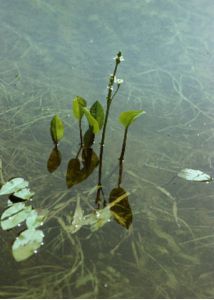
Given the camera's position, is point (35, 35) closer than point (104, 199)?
No

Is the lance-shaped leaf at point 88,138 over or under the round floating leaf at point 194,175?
over

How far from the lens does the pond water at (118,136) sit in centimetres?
117

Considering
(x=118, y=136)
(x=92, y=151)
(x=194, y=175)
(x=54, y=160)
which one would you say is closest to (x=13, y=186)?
(x=54, y=160)

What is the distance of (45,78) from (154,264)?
0.83 metres

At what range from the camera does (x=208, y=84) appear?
1.83 meters

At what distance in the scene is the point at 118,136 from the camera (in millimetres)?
1562

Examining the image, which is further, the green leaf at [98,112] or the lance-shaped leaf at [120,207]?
the green leaf at [98,112]

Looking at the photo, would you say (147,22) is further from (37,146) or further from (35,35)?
(37,146)

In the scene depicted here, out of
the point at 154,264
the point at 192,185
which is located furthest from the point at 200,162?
the point at 154,264

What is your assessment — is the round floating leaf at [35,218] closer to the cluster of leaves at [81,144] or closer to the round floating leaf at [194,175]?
the cluster of leaves at [81,144]

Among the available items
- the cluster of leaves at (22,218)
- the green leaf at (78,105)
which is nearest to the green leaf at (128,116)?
the green leaf at (78,105)

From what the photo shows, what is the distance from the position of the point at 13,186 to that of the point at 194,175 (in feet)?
1.60

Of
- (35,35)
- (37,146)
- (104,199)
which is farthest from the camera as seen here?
(35,35)

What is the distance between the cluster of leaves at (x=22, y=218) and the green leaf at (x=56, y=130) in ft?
0.60
